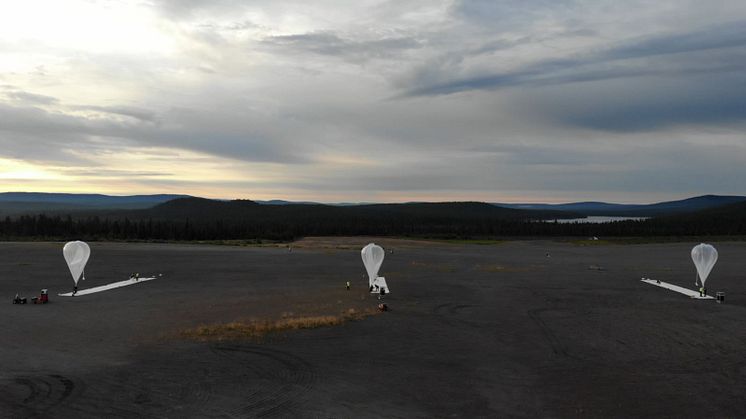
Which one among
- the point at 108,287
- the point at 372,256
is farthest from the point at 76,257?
the point at 372,256

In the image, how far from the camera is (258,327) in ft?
82.7

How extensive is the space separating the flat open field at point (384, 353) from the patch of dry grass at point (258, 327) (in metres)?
0.72

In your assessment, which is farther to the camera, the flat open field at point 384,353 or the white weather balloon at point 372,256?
the white weather balloon at point 372,256

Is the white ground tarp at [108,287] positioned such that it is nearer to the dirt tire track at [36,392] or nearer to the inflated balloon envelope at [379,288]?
the inflated balloon envelope at [379,288]

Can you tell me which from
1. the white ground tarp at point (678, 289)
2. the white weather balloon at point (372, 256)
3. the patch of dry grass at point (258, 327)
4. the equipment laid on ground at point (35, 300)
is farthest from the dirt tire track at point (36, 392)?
the white ground tarp at point (678, 289)

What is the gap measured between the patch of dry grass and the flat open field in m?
0.72

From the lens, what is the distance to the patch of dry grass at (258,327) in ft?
77.9

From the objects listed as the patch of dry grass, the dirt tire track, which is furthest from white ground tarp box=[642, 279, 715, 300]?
the dirt tire track

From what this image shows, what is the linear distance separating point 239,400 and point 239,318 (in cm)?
1246

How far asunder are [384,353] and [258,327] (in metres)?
6.73

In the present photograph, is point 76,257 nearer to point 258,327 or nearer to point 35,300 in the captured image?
point 35,300

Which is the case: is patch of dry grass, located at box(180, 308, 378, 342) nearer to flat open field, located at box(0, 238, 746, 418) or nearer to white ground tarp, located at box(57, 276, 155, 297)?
flat open field, located at box(0, 238, 746, 418)

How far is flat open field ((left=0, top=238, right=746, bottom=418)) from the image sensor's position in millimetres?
15695

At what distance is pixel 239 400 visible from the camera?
15.8 m
